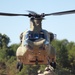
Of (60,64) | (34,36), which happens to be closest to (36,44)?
(34,36)

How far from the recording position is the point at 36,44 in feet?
64.6

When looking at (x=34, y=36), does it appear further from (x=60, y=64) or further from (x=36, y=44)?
(x=60, y=64)

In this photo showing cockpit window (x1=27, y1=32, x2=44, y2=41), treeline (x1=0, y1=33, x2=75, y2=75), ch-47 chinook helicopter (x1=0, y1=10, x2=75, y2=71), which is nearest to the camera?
ch-47 chinook helicopter (x1=0, y1=10, x2=75, y2=71)

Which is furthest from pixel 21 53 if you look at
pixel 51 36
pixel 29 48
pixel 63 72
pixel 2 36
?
pixel 2 36

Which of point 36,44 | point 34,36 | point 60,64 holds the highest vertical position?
point 34,36

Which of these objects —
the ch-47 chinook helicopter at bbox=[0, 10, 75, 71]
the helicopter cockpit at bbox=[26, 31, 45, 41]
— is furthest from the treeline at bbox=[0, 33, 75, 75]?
the helicopter cockpit at bbox=[26, 31, 45, 41]

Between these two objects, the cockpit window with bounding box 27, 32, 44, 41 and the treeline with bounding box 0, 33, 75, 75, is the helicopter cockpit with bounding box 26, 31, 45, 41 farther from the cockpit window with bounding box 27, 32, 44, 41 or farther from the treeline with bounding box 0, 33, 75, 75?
the treeline with bounding box 0, 33, 75, 75

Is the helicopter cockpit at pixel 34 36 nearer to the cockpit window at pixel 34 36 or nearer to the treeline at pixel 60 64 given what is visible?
the cockpit window at pixel 34 36

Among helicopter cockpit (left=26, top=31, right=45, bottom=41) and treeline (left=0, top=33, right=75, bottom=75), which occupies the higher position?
helicopter cockpit (left=26, top=31, right=45, bottom=41)

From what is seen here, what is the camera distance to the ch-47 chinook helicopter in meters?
19.8

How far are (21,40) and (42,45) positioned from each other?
8.21 feet

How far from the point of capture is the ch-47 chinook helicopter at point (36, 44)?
19812 mm

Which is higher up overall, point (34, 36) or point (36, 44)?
point (34, 36)

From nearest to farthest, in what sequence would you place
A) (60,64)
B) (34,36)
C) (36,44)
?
(36,44), (34,36), (60,64)
